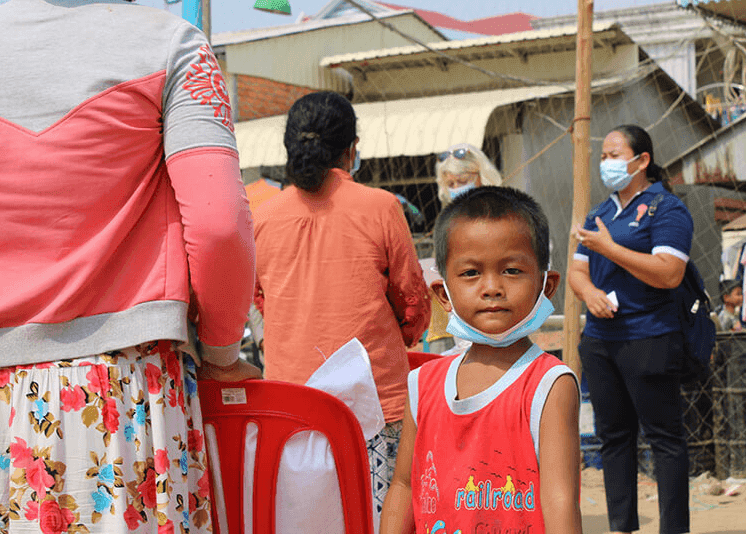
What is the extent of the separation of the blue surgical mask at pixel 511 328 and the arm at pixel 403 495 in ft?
0.69

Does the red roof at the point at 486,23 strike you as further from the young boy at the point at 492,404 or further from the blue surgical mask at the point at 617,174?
the young boy at the point at 492,404

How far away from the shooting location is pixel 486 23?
17.6 m

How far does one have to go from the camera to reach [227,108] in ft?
6.27

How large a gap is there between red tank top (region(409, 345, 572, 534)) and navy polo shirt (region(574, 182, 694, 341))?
87.5 inches

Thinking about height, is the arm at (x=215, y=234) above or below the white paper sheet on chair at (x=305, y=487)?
above

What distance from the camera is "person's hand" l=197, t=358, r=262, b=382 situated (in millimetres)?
1999

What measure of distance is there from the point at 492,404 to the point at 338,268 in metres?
1.31

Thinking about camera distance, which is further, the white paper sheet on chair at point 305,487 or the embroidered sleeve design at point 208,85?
the white paper sheet on chair at point 305,487

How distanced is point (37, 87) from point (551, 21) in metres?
12.9

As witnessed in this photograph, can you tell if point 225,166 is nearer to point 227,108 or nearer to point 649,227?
point 227,108

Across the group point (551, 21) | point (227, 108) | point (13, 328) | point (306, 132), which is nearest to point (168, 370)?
point (13, 328)

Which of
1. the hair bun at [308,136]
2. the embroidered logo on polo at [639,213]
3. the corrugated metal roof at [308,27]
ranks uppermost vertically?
the corrugated metal roof at [308,27]

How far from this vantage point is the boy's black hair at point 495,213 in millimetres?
1816

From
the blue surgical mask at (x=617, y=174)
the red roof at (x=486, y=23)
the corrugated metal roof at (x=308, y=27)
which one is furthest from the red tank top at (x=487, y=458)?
the red roof at (x=486, y=23)
